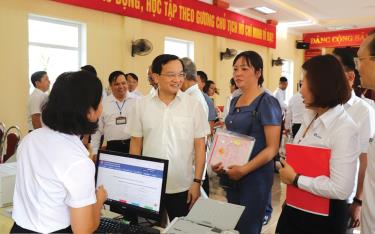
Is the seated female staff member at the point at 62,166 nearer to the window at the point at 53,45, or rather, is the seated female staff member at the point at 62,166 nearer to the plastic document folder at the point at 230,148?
the plastic document folder at the point at 230,148

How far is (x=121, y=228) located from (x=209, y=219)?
50cm

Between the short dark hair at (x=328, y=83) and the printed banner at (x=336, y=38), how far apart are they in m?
9.86

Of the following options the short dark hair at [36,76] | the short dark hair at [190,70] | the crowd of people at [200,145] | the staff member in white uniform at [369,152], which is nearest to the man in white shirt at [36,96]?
the short dark hair at [36,76]

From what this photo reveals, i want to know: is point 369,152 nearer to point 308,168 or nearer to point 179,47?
point 308,168

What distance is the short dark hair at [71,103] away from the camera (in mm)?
1172

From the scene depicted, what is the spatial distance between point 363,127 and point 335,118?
511 millimetres

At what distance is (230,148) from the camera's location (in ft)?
6.24

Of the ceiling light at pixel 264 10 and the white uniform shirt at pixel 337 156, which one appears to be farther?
the ceiling light at pixel 264 10

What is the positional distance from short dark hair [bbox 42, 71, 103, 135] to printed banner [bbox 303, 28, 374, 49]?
10550mm

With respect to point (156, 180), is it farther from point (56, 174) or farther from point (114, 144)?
point (114, 144)

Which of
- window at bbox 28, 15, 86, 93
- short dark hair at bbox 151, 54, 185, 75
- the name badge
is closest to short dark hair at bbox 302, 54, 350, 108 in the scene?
short dark hair at bbox 151, 54, 185, 75

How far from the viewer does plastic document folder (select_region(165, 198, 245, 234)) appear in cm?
125

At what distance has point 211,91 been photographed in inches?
243

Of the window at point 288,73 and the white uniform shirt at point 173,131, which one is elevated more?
the window at point 288,73
